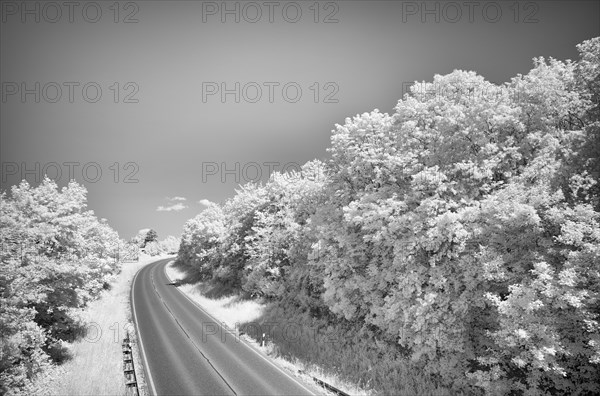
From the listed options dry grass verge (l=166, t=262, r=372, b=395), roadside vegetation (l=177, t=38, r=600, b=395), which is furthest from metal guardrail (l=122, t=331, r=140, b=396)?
roadside vegetation (l=177, t=38, r=600, b=395)

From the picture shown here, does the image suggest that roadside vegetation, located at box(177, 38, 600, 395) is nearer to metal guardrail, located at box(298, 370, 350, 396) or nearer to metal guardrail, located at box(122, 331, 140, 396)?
metal guardrail, located at box(298, 370, 350, 396)

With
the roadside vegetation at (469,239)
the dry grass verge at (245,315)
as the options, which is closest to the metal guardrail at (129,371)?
the dry grass verge at (245,315)

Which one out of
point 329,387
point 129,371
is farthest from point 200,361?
point 329,387

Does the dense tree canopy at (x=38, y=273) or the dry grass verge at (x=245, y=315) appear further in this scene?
the dry grass verge at (x=245, y=315)

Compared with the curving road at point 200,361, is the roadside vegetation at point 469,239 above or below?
above

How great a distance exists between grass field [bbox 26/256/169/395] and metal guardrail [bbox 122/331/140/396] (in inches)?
9.0

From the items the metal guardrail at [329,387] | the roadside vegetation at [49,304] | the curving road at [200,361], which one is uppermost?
the roadside vegetation at [49,304]

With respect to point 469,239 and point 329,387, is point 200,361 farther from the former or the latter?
point 469,239

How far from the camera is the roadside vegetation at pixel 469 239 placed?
452 inches

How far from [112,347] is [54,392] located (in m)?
6.13

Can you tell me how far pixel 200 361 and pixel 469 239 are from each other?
57.3ft

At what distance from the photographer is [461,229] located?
1377 centimetres

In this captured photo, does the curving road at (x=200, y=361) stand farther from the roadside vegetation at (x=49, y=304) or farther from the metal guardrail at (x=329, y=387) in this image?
the roadside vegetation at (x=49, y=304)

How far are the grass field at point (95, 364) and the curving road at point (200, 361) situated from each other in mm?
1422
